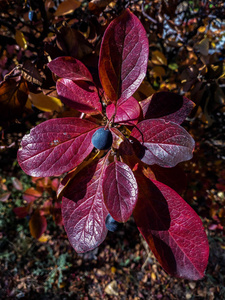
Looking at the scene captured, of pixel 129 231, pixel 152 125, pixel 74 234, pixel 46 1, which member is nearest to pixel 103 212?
pixel 74 234

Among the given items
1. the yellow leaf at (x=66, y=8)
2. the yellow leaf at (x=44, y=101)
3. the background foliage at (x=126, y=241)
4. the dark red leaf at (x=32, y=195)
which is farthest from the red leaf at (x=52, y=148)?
the dark red leaf at (x=32, y=195)

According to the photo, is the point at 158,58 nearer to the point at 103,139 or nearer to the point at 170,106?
the point at 170,106

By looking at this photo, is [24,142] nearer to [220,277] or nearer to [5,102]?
[5,102]

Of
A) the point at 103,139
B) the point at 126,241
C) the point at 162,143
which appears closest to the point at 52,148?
the point at 103,139

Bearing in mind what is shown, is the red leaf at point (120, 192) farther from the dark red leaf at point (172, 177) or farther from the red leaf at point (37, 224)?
the red leaf at point (37, 224)

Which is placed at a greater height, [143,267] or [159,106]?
[159,106]
